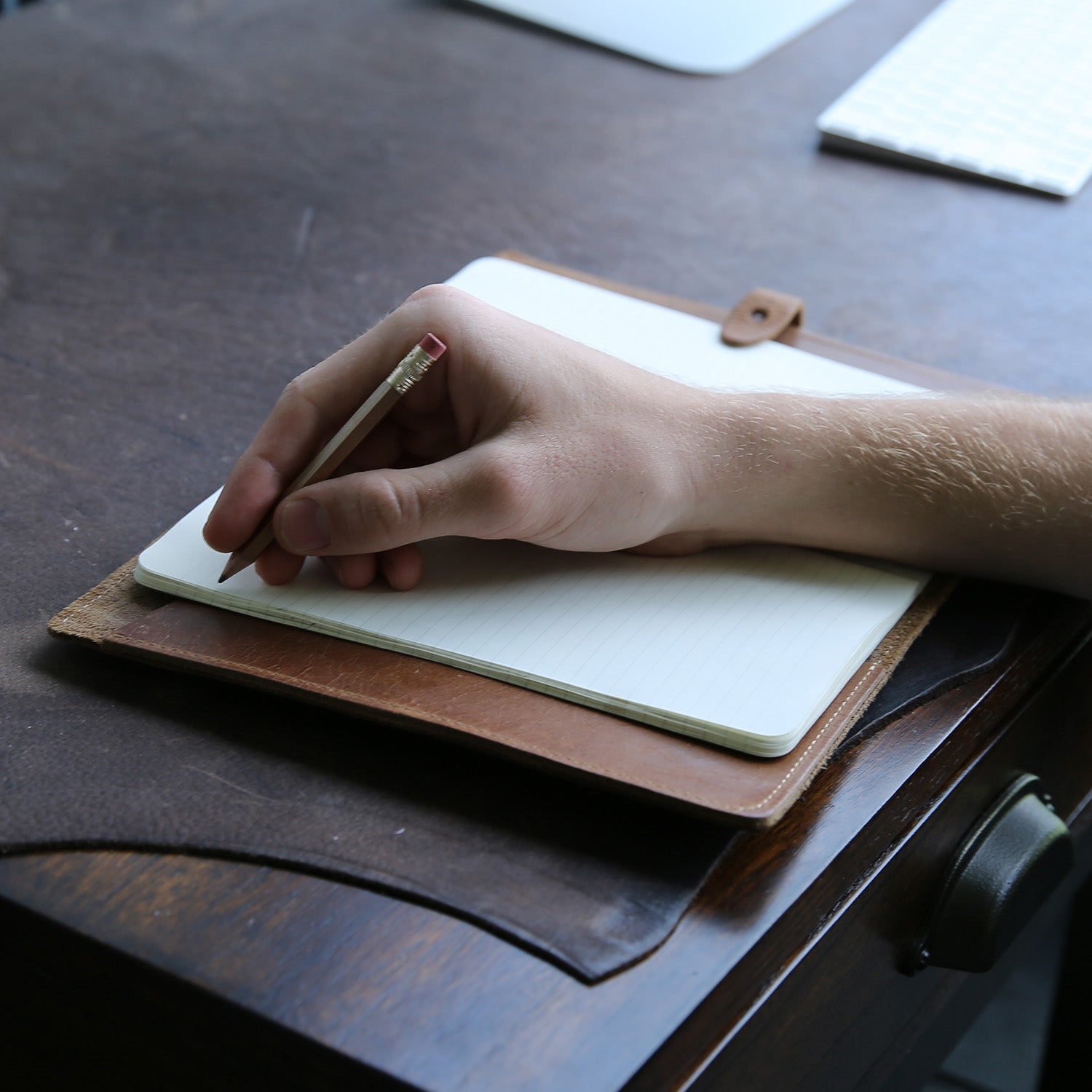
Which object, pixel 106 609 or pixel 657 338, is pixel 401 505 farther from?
pixel 657 338

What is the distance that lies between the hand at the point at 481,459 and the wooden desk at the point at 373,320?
0.10m

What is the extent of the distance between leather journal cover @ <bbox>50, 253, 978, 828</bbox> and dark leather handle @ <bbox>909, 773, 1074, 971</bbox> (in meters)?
0.13

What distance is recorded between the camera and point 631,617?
530 millimetres

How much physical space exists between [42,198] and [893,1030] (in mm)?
880

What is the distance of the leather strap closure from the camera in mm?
721

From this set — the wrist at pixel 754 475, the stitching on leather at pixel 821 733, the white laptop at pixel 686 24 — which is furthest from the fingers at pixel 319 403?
the white laptop at pixel 686 24

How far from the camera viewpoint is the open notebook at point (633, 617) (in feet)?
1.59

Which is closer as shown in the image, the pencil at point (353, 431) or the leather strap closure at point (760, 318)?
the pencil at point (353, 431)

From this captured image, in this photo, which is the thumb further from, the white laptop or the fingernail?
the white laptop

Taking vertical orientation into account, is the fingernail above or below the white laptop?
below

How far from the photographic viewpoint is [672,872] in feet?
1.46

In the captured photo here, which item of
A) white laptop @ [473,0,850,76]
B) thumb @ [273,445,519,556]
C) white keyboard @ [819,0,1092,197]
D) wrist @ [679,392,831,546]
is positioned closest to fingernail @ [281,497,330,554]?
thumb @ [273,445,519,556]

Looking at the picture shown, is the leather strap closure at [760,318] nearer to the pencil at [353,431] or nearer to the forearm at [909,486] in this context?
the forearm at [909,486]

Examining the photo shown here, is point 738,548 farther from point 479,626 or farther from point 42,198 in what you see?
point 42,198
